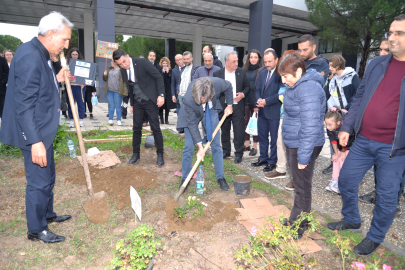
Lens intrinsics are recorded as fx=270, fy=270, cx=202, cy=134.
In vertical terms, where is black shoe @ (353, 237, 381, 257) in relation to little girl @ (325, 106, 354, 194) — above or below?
below

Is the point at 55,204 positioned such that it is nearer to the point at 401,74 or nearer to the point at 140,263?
the point at 140,263

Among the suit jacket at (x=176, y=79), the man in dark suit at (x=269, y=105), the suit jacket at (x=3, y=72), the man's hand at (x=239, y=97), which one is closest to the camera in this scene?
the man in dark suit at (x=269, y=105)

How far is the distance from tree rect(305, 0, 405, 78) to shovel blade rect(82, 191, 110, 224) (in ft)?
48.8

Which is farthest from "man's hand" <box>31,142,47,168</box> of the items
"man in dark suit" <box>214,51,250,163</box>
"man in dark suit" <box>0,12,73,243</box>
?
"man in dark suit" <box>214,51,250,163</box>

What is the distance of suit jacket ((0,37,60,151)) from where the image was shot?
2.29 m

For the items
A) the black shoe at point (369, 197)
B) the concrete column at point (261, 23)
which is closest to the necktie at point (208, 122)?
the black shoe at point (369, 197)

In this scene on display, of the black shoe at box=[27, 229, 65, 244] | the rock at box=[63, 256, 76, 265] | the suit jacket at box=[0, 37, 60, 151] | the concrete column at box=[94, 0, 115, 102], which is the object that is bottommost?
the rock at box=[63, 256, 76, 265]

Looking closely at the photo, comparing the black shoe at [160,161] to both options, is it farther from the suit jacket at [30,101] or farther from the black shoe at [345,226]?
the black shoe at [345,226]

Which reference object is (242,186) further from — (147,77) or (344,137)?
(147,77)

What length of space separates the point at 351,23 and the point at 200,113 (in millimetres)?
13950

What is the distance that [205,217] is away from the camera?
314 cm

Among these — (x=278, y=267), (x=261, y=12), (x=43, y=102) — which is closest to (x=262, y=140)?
(x=278, y=267)

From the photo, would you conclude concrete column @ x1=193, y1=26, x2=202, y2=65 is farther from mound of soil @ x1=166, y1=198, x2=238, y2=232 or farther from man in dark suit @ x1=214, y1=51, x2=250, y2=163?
mound of soil @ x1=166, y1=198, x2=238, y2=232

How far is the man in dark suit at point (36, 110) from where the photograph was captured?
7.53ft
